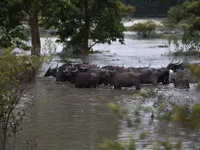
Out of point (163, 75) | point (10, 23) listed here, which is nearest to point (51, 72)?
point (10, 23)

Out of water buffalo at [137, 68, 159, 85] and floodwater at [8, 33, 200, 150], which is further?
water buffalo at [137, 68, 159, 85]

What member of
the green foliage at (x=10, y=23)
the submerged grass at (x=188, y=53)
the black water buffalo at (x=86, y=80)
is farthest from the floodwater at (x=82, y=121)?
the submerged grass at (x=188, y=53)

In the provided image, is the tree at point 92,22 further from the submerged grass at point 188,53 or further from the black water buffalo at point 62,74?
the black water buffalo at point 62,74

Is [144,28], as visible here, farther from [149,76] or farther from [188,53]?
[149,76]

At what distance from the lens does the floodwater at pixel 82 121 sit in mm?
10664

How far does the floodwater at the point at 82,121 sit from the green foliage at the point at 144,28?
29.1 metres

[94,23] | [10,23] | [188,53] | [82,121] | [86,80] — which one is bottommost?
[82,121]

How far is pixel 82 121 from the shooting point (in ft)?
42.7

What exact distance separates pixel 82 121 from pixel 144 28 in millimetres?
38881

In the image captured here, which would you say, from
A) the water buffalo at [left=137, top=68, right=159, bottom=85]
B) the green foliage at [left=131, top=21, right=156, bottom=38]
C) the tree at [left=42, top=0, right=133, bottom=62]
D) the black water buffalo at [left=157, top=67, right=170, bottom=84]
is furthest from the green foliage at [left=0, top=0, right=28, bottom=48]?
the green foliage at [left=131, top=21, right=156, bottom=38]

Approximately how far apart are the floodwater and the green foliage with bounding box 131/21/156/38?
29078mm

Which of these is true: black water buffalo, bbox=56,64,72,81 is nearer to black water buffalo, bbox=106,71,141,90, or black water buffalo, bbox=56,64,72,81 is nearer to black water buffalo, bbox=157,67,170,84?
black water buffalo, bbox=106,71,141,90

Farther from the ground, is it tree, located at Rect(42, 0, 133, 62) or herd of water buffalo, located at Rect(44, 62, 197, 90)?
tree, located at Rect(42, 0, 133, 62)

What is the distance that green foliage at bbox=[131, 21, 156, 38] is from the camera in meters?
49.9
